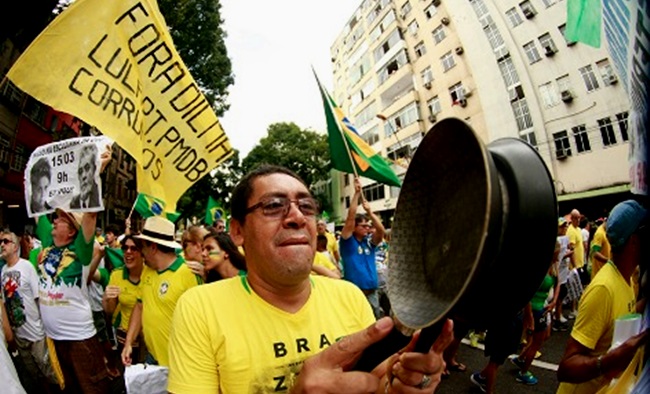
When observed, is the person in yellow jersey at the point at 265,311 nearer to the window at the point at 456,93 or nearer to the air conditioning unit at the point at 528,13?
the window at the point at 456,93

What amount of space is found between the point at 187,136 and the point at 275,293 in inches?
98.3

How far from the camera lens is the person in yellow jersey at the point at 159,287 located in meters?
3.61

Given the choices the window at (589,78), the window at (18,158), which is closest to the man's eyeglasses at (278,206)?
the window at (589,78)

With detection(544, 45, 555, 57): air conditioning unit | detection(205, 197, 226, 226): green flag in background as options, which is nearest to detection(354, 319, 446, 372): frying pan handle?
detection(544, 45, 555, 57): air conditioning unit

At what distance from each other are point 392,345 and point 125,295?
4572mm

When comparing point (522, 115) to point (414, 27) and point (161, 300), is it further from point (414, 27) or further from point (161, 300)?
point (161, 300)

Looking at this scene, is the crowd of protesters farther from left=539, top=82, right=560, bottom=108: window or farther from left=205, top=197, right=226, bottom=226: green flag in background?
left=205, top=197, right=226, bottom=226: green flag in background

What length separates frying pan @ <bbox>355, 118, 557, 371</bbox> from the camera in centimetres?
61

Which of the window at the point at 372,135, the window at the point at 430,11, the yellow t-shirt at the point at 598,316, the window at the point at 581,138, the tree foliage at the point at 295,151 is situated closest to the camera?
the window at the point at 581,138

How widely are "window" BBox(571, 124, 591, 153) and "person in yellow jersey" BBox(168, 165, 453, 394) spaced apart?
0.89 m

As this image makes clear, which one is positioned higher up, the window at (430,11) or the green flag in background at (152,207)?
the window at (430,11)

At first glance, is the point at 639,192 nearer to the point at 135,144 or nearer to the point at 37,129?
the point at 135,144

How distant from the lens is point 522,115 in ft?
3.97

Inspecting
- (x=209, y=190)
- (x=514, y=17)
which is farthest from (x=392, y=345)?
(x=209, y=190)
